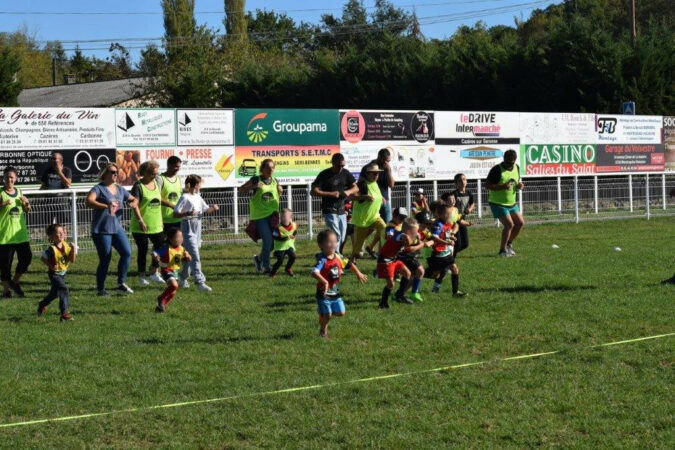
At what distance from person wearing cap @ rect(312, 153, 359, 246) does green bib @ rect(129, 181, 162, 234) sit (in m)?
2.41

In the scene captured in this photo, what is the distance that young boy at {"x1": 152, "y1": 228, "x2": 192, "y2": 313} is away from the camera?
12508 millimetres

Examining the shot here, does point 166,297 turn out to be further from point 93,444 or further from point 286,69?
point 286,69

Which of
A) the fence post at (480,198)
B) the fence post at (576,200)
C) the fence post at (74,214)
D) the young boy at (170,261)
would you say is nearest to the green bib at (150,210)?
the young boy at (170,261)

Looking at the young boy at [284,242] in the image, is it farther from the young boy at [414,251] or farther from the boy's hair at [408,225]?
the boy's hair at [408,225]

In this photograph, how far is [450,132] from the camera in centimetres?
2755

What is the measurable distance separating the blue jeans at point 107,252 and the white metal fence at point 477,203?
546cm

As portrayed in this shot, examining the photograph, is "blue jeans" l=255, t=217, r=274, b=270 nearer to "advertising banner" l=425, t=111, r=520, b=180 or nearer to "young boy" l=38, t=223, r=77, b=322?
"young boy" l=38, t=223, r=77, b=322

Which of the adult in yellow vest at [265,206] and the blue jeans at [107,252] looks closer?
the blue jeans at [107,252]

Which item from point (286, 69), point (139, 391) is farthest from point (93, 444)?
point (286, 69)

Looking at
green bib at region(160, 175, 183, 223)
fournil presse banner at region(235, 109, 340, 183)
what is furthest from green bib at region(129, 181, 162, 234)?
fournil presse banner at region(235, 109, 340, 183)

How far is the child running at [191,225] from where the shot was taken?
1477 centimetres

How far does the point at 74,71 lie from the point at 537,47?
64243 mm

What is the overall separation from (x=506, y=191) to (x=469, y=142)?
9610 mm

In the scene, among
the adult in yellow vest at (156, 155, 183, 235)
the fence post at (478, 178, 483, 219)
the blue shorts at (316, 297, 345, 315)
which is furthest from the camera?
the fence post at (478, 178, 483, 219)
